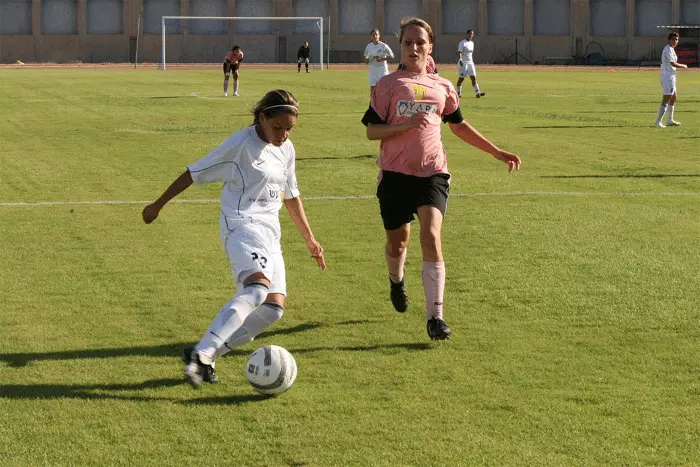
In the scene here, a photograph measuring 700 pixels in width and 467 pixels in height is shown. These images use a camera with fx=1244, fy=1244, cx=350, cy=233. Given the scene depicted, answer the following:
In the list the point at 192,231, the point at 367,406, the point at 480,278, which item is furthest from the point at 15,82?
the point at 367,406

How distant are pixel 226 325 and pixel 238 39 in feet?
266

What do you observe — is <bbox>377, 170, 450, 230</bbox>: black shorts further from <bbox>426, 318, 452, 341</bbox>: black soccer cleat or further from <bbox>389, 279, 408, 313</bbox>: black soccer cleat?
<bbox>426, 318, 452, 341</bbox>: black soccer cleat

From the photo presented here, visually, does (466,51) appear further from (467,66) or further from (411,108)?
(411,108)

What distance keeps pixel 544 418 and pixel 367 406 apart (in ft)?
3.04

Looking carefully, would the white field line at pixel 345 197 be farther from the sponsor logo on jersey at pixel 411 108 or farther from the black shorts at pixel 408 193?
the sponsor logo on jersey at pixel 411 108

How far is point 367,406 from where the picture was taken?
655 cm

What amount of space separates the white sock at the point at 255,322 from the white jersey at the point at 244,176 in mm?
462

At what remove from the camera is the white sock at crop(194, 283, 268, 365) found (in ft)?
22.0

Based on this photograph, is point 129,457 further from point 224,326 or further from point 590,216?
point 590,216

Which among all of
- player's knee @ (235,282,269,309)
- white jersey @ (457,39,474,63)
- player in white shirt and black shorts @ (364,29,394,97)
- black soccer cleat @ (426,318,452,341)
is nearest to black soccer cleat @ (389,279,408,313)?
black soccer cleat @ (426,318,452,341)

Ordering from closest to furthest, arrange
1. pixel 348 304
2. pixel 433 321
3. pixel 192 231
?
pixel 433 321, pixel 348 304, pixel 192 231

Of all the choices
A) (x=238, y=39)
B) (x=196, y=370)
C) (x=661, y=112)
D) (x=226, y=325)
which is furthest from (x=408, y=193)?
(x=238, y=39)

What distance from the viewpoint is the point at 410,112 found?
8.08 metres

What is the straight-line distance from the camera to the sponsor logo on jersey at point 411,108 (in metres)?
8.05
